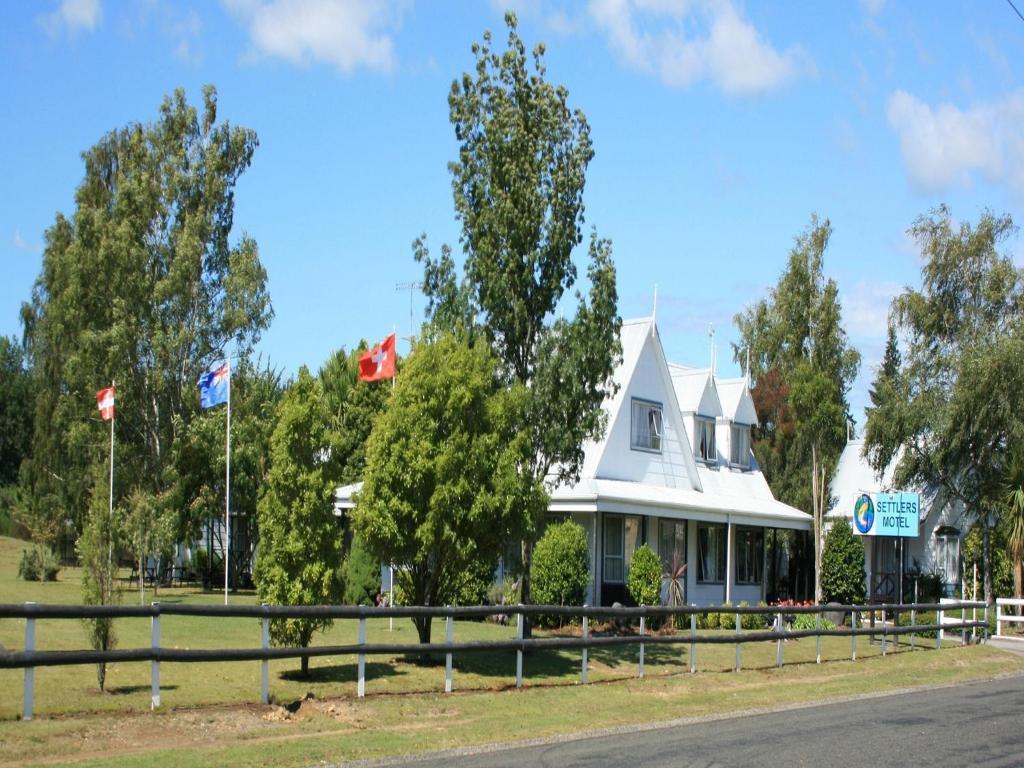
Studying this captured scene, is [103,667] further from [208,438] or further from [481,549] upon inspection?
[208,438]

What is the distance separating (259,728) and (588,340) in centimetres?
1041

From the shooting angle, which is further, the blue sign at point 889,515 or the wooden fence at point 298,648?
the blue sign at point 889,515

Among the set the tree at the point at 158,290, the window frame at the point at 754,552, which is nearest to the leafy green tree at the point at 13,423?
the tree at the point at 158,290

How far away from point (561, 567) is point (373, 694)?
11390 mm

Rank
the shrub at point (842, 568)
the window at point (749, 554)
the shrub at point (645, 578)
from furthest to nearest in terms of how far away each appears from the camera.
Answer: the window at point (749, 554) < the shrub at point (842, 568) < the shrub at point (645, 578)

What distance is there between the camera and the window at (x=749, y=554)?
37.7m

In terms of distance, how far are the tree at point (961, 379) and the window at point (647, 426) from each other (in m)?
10.5

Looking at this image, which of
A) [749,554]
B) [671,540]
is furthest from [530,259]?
[749,554]

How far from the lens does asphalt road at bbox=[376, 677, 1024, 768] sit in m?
11.6

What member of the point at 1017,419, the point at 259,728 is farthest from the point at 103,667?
the point at 1017,419

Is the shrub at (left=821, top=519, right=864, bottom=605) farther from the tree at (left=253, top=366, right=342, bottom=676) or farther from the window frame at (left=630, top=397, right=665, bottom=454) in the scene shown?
the tree at (left=253, top=366, right=342, bottom=676)

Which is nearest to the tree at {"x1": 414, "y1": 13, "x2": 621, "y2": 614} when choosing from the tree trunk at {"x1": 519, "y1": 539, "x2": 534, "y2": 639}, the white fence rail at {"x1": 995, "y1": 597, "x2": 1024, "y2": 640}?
the tree trunk at {"x1": 519, "y1": 539, "x2": 534, "y2": 639}

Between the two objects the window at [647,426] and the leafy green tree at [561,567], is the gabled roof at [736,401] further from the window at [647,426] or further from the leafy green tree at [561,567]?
the leafy green tree at [561,567]

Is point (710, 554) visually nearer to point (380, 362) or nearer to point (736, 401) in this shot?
point (736, 401)
